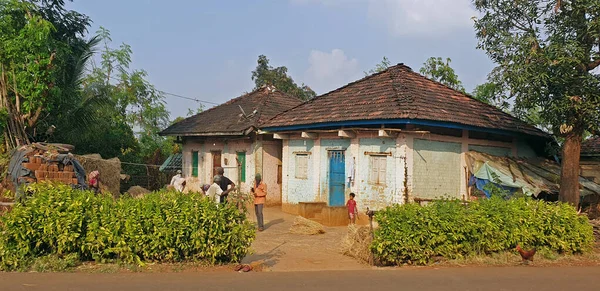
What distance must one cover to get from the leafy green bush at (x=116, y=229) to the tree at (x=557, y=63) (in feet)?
26.6

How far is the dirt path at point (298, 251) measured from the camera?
9.85m

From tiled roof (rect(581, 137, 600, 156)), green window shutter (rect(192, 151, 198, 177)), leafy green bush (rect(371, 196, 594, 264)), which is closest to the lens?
leafy green bush (rect(371, 196, 594, 264))

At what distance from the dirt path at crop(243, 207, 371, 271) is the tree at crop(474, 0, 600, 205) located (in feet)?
19.4

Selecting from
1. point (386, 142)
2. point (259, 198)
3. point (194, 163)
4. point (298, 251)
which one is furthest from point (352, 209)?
point (194, 163)

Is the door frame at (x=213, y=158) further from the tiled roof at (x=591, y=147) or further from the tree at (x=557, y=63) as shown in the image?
the tiled roof at (x=591, y=147)

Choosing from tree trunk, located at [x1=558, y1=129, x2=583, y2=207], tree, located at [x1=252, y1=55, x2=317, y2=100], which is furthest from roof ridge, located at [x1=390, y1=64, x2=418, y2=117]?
tree, located at [x1=252, y1=55, x2=317, y2=100]

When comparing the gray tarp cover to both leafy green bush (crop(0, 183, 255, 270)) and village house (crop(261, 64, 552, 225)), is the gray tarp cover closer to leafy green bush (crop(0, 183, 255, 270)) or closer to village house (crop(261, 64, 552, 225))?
village house (crop(261, 64, 552, 225))

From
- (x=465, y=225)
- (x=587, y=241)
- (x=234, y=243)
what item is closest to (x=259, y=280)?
(x=234, y=243)

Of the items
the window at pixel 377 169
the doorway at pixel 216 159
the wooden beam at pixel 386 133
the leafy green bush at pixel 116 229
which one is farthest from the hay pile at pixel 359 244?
the doorway at pixel 216 159

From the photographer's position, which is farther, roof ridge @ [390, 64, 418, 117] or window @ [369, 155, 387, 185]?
window @ [369, 155, 387, 185]

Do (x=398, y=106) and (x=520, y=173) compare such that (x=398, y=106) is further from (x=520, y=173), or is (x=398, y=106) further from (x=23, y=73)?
(x=23, y=73)

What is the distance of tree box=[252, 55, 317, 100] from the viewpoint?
40.7m

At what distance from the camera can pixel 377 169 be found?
15.8 m

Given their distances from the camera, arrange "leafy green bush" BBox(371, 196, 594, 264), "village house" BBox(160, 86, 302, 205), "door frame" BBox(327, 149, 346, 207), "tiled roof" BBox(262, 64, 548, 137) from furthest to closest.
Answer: "village house" BBox(160, 86, 302, 205) < "door frame" BBox(327, 149, 346, 207) < "tiled roof" BBox(262, 64, 548, 137) < "leafy green bush" BBox(371, 196, 594, 264)
